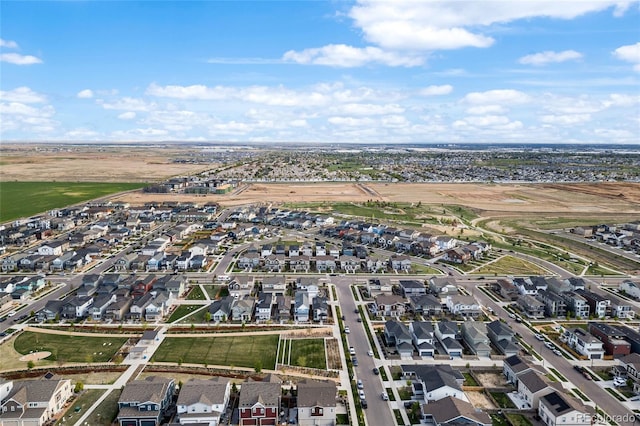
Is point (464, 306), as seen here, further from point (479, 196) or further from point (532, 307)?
point (479, 196)

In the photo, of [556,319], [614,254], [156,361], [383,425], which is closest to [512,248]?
[614,254]

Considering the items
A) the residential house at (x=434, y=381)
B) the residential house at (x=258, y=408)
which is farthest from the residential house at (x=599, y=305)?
the residential house at (x=258, y=408)

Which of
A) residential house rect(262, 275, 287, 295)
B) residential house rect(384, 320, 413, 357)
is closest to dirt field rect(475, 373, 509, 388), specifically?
residential house rect(384, 320, 413, 357)

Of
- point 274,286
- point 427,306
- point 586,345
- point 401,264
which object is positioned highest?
point 401,264

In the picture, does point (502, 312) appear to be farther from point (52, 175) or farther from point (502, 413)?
point (52, 175)

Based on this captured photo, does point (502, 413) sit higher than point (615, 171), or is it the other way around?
point (615, 171)

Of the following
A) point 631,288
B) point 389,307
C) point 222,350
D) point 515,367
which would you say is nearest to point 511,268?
point 631,288
